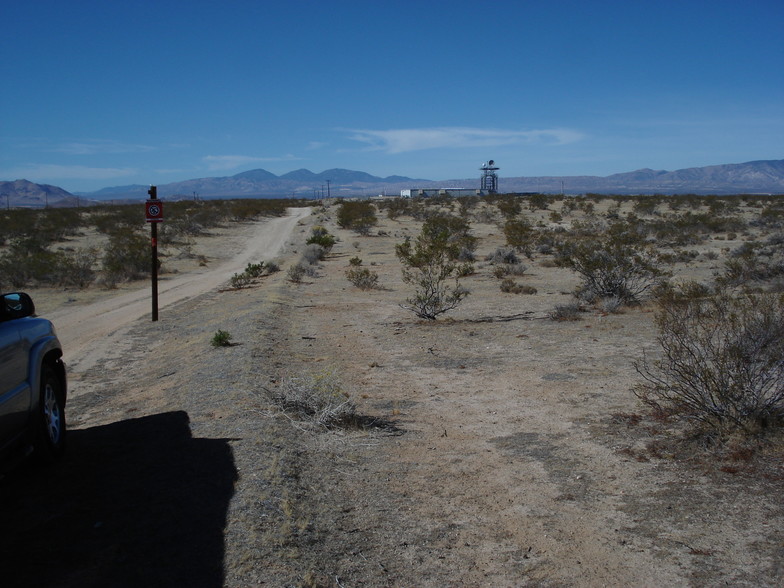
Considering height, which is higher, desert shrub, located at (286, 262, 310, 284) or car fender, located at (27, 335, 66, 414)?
car fender, located at (27, 335, 66, 414)

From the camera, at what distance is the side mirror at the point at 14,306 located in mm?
4907

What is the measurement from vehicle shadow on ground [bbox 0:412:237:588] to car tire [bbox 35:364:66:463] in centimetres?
16

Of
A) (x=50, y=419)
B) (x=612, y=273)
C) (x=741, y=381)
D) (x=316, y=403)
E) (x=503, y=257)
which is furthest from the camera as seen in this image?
(x=503, y=257)

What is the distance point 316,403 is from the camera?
22.8ft

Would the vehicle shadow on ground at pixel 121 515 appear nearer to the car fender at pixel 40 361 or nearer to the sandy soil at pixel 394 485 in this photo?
the sandy soil at pixel 394 485

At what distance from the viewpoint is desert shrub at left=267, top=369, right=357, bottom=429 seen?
6719mm

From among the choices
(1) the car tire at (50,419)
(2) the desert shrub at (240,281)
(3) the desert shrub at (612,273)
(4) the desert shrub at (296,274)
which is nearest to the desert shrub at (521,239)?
(4) the desert shrub at (296,274)

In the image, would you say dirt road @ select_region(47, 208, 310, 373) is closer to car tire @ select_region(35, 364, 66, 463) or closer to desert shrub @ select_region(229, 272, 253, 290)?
desert shrub @ select_region(229, 272, 253, 290)

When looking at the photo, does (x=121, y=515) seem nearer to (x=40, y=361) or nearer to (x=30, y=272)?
(x=40, y=361)

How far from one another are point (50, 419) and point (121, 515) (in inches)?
61.1

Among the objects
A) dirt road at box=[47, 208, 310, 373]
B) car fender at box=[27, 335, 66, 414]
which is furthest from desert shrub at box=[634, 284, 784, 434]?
dirt road at box=[47, 208, 310, 373]

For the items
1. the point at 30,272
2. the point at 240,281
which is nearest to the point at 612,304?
the point at 240,281

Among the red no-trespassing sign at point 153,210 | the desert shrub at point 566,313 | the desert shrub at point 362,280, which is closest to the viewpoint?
the desert shrub at point 566,313

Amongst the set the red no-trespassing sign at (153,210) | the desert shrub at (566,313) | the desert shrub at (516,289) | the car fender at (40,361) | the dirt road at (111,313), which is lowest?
the dirt road at (111,313)
